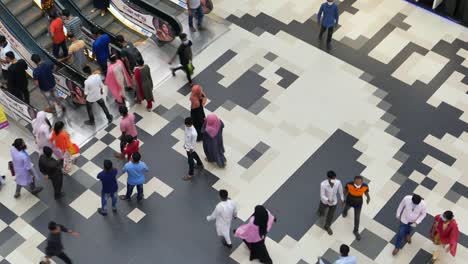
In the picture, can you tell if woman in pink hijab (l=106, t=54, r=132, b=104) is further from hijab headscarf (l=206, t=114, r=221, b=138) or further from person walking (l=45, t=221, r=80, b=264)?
person walking (l=45, t=221, r=80, b=264)

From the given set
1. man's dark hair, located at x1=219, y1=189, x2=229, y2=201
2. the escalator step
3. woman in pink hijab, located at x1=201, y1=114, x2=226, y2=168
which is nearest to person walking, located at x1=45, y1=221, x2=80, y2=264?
man's dark hair, located at x1=219, y1=189, x2=229, y2=201

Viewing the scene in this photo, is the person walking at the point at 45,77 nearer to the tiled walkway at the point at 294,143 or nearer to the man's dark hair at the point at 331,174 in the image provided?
the tiled walkway at the point at 294,143

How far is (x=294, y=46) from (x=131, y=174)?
6.10m

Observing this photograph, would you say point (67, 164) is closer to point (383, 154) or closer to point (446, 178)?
point (383, 154)

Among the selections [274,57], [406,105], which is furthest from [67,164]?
[406,105]

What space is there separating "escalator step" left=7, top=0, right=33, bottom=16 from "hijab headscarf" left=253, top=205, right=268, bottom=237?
337 inches

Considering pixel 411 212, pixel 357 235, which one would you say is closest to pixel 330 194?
pixel 357 235

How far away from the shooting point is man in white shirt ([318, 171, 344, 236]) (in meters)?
14.7

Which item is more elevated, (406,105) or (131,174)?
(131,174)

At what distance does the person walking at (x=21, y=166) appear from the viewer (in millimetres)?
15422

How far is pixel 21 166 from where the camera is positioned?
15609 millimetres

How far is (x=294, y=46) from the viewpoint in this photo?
19.6 metres

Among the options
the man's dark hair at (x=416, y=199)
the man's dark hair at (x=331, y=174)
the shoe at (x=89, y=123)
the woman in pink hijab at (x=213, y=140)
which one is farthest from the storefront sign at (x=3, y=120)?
the man's dark hair at (x=416, y=199)

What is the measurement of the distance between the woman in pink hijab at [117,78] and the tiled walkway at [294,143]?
0.71 meters
